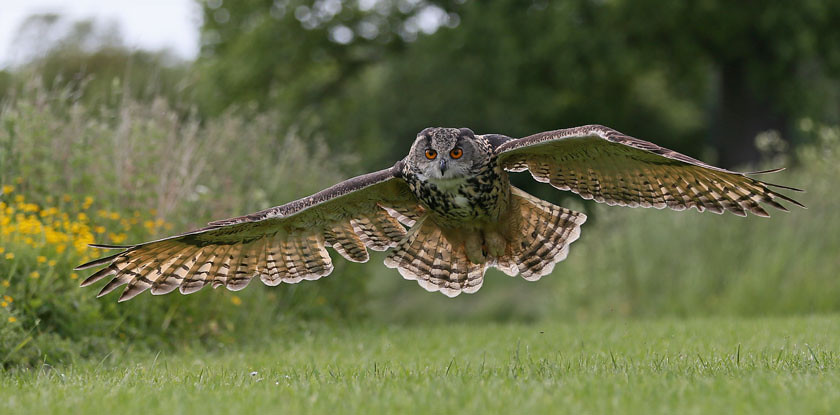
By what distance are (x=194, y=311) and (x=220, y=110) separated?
13886 millimetres

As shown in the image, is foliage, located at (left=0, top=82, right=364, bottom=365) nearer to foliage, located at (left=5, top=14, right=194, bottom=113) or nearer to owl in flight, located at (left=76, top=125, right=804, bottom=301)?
owl in flight, located at (left=76, top=125, right=804, bottom=301)

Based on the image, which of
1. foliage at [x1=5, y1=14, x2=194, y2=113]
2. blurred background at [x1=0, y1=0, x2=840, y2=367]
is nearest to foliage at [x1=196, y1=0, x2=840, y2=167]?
blurred background at [x1=0, y1=0, x2=840, y2=367]

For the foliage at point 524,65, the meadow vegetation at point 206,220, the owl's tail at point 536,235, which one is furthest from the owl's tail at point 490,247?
the foliage at point 524,65

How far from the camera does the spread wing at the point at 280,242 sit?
5586mm

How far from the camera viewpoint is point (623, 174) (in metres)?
5.76

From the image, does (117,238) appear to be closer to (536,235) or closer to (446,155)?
(446,155)

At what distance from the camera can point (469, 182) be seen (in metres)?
5.81

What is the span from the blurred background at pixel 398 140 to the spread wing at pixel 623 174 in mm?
3520

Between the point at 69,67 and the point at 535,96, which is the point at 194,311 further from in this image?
the point at 69,67

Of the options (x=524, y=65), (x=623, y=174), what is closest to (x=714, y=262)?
(x=623, y=174)

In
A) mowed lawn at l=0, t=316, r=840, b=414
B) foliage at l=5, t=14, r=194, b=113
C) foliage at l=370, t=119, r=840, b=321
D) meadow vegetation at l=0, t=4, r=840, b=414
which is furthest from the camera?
foliage at l=5, t=14, r=194, b=113

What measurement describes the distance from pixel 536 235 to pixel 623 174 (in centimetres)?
93

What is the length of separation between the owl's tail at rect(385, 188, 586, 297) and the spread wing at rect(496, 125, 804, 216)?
40cm

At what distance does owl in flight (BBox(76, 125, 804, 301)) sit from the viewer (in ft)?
17.9
